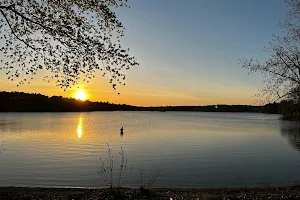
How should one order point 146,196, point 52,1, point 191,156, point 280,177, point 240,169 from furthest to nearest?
1. point 191,156
2. point 240,169
3. point 280,177
4. point 146,196
5. point 52,1

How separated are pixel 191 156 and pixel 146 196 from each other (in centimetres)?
2515

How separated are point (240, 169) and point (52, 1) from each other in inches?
1007

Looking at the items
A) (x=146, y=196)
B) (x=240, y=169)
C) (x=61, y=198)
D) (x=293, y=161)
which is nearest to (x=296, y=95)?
(x=146, y=196)

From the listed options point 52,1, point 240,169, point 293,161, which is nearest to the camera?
point 52,1

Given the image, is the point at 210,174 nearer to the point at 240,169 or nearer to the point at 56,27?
the point at 240,169

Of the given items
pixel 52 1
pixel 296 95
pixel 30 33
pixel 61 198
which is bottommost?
pixel 61 198

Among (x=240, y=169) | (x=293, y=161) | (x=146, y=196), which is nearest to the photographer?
(x=146, y=196)

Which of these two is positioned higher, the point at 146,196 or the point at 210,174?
the point at 146,196

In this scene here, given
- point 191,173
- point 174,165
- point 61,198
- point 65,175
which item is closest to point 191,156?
point 174,165

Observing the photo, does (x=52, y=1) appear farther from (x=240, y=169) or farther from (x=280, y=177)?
(x=240, y=169)

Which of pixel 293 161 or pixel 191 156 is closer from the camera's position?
pixel 293 161

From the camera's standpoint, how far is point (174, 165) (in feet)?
100

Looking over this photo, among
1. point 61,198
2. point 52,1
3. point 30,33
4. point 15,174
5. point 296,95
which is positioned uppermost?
point 52,1

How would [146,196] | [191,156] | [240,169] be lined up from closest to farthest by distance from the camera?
[146,196]
[240,169]
[191,156]
